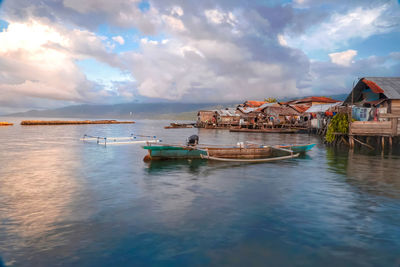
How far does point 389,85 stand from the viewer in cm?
2950

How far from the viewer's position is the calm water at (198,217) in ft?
24.0

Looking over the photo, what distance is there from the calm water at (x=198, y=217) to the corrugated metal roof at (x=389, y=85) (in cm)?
1439

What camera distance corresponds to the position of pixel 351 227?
9.13 meters

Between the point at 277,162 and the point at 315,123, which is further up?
the point at 315,123

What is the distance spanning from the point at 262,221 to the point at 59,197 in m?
9.14

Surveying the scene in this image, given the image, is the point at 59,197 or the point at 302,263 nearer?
the point at 302,263

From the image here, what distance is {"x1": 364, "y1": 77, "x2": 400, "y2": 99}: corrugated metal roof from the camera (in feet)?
91.8

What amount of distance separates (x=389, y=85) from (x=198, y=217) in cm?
3008

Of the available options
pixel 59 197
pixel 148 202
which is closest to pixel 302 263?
pixel 148 202

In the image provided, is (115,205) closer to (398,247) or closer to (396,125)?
(398,247)

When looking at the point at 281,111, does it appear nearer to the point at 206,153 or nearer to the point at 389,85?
the point at 389,85

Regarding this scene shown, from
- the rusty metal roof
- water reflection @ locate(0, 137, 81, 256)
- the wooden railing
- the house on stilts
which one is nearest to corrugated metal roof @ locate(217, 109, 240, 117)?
the house on stilts

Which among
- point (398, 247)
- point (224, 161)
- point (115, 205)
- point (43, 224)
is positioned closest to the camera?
point (398, 247)

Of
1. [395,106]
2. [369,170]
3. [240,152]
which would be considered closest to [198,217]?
[240,152]
